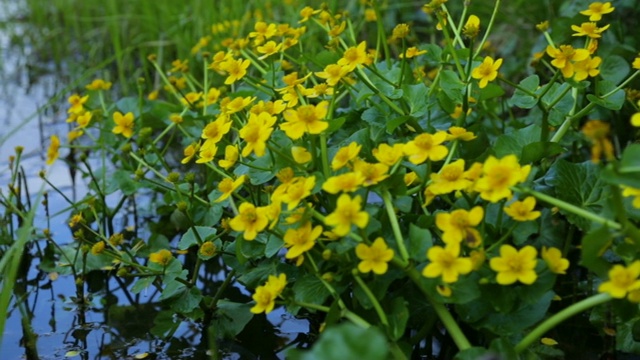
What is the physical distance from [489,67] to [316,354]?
2.44ft

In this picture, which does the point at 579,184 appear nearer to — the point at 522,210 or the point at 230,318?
the point at 522,210

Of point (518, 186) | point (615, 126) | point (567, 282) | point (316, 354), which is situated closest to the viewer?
point (316, 354)

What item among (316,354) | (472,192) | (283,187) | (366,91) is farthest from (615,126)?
(316,354)

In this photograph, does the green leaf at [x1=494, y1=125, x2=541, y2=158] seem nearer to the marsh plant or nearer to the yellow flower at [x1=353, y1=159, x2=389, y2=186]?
the marsh plant

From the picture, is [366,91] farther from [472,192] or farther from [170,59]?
[170,59]

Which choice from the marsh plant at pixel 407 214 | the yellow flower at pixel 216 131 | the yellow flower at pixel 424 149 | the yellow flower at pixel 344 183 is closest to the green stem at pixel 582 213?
the marsh plant at pixel 407 214

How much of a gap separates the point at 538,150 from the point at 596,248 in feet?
1.14

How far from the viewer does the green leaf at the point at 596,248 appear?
120 centimetres

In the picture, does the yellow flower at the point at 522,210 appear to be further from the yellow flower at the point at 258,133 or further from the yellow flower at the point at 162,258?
the yellow flower at the point at 162,258

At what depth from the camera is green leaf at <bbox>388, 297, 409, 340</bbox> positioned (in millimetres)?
1292

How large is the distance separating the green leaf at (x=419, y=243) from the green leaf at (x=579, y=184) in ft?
1.22

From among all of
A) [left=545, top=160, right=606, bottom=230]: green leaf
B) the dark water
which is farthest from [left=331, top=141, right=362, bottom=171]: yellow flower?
the dark water

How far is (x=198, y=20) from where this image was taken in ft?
11.5

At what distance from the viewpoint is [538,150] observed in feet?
5.09
